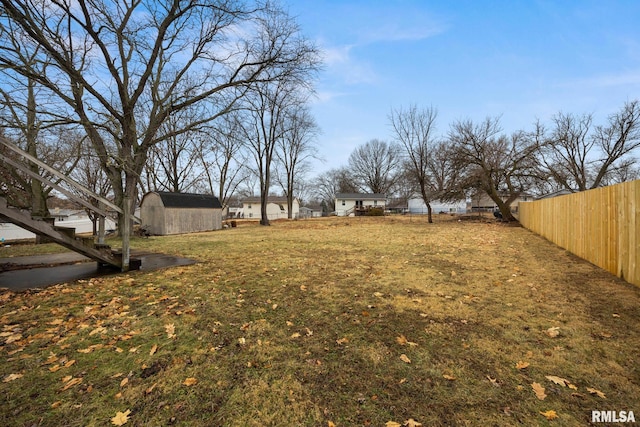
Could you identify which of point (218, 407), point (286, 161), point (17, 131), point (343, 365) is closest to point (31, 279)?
point (218, 407)

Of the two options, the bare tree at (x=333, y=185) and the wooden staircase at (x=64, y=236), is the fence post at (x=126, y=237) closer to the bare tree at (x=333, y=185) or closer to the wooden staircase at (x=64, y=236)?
the wooden staircase at (x=64, y=236)

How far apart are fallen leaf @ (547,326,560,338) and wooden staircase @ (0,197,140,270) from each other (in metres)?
7.58

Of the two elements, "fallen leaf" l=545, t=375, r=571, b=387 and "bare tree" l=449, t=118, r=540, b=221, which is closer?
"fallen leaf" l=545, t=375, r=571, b=387

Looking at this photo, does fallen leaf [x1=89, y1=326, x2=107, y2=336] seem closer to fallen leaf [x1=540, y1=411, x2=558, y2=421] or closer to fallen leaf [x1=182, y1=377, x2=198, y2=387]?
fallen leaf [x1=182, y1=377, x2=198, y2=387]

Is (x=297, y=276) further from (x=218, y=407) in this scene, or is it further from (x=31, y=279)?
(x=31, y=279)

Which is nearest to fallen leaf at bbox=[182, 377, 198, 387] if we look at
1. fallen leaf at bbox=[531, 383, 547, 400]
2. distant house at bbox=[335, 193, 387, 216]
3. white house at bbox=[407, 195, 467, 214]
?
fallen leaf at bbox=[531, 383, 547, 400]

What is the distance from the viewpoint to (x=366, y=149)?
59.5 metres

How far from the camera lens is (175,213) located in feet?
59.8

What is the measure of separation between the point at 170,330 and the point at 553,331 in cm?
Result: 458

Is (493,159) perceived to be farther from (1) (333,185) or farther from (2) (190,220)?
(1) (333,185)

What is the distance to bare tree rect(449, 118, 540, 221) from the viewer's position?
68.0 feet

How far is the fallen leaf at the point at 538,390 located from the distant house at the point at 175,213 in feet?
62.6

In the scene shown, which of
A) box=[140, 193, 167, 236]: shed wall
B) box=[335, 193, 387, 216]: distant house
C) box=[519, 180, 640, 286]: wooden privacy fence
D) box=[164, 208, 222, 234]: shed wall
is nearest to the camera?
box=[519, 180, 640, 286]: wooden privacy fence

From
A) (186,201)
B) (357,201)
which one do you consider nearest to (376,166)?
(357,201)
